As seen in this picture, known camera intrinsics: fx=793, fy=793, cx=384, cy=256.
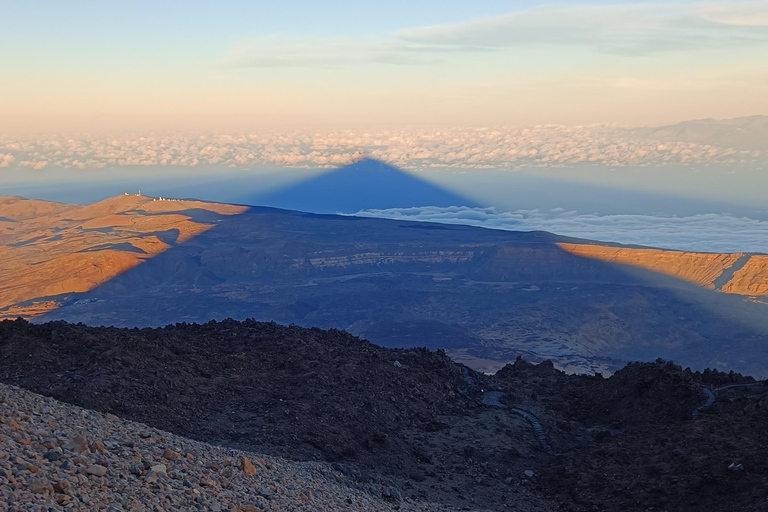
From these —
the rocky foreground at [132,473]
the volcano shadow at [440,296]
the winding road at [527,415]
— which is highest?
the rocky foreground at [132,473]

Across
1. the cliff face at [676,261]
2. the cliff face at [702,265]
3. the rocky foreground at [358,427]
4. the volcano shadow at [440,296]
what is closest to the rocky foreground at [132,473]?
the rocky foreground at [358,427]

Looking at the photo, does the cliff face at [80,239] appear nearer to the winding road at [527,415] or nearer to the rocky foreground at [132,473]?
the winding road at [527,415]

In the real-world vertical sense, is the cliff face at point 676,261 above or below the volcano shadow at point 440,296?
above

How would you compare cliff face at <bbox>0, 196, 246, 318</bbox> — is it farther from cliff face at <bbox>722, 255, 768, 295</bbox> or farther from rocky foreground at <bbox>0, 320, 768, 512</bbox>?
cliff face at <bbox>722, 255, 768, 295</bbox>

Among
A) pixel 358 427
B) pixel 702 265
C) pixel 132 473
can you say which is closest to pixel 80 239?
pixel 702 265

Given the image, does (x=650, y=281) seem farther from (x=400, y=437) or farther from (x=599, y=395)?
(x=400, y=437)

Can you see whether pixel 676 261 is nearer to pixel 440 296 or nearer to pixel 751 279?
pixel 751 279
